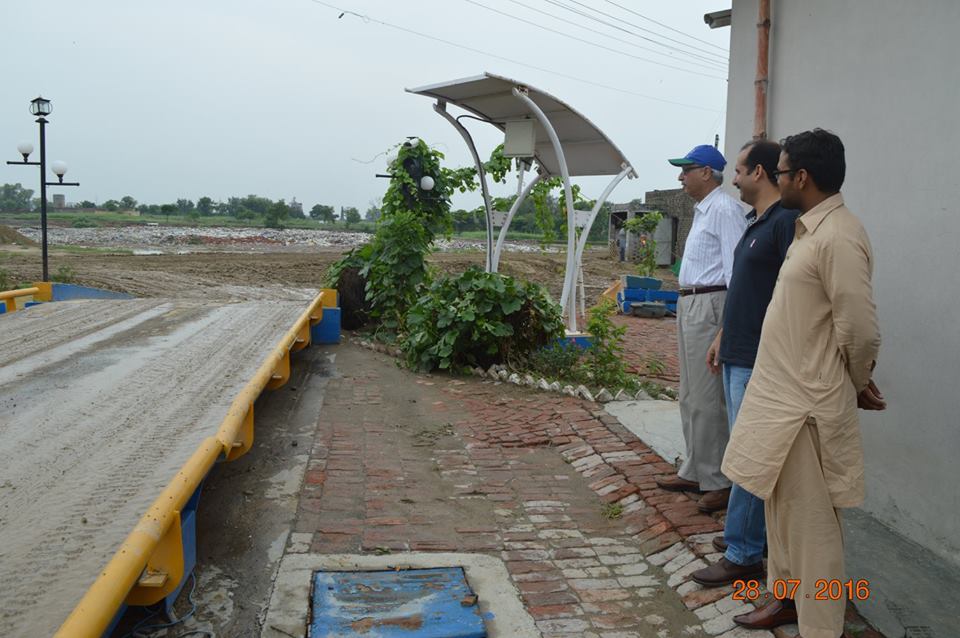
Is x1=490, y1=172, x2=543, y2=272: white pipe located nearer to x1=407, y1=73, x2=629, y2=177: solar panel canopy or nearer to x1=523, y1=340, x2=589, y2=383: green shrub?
x1=407, y1=73, x2=629, y2=177: solar panel canopy

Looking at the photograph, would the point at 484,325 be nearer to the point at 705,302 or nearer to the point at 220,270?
the point at 705,302

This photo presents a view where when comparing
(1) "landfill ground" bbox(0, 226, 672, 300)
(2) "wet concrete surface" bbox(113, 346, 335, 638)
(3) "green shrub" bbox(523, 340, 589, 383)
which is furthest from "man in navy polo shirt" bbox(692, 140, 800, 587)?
(1) "landfill ground" bbox(0, 226, 672, 300)

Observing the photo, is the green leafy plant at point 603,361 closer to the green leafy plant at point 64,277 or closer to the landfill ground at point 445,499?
the landfill ground at point 445,499

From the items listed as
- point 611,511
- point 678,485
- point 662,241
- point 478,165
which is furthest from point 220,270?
point 662,241

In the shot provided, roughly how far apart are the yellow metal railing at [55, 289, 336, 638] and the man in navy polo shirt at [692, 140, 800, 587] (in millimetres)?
2078

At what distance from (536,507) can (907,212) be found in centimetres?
236

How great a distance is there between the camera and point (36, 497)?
2.63m

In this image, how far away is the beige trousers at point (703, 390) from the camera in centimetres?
374

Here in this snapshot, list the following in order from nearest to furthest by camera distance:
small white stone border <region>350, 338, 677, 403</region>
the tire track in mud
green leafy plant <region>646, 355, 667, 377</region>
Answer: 1. the tire track in mud
2. small white stone border <region>350, 338, 677, 403</region>
3. green leafy plant <region>646, 355, 667, 377</region>

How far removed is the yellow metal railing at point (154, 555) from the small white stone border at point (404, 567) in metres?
0.56

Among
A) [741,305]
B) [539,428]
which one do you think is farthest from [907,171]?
[539,428]

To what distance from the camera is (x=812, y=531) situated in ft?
8.37

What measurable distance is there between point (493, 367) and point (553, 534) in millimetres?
3315

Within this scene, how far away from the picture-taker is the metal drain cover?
2.88 metres
